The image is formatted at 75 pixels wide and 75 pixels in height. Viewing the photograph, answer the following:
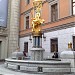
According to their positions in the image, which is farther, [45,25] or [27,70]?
[45,25]

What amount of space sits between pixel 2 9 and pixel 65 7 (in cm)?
1157

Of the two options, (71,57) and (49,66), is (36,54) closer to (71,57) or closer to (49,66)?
(49,66)

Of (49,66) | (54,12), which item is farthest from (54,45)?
(49,66)

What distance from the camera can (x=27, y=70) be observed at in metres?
13.6

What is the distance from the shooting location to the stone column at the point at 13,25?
29953mm

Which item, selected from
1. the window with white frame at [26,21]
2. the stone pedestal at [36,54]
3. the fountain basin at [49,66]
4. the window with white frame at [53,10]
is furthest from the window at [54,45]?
the fountain basin at [49,66]

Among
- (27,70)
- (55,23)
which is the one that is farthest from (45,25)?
(27,70)

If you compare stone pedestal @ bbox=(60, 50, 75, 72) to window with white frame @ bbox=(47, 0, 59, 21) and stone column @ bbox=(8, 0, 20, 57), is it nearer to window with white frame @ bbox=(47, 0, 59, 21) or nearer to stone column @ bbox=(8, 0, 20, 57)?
window with white frame @ bbox=(47, 0, 59, 21)

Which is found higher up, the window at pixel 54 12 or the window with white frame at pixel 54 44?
the window at pixel 54 12

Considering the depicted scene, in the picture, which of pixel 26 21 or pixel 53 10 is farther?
pixel 26 21

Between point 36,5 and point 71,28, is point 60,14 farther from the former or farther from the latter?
point 36,5

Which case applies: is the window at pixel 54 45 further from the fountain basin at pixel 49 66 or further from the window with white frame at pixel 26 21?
the fountain basin at pixel 49 66

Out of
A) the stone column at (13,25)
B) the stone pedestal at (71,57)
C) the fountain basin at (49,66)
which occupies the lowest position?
the fountain basin at (49,66)

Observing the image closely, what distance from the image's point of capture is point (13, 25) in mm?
30484
